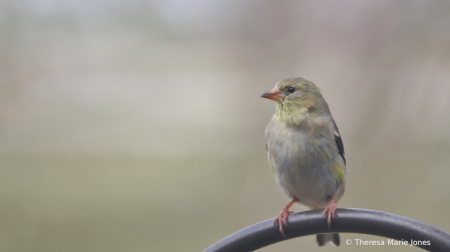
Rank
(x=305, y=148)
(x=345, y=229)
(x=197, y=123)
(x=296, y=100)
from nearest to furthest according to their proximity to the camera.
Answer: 1. (x=345, y=229)
2. (x=305, y=148)
3. (x=296, y=100)
4. (x=197, y=123)

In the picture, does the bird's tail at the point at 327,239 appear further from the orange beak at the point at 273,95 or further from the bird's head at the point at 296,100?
the orange beak at the point at 273,95

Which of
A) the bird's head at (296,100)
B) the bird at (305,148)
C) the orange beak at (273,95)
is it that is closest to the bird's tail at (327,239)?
the bird at (305,148)

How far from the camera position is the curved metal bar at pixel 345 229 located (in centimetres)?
113

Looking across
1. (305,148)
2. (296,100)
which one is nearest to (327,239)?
(305,148)

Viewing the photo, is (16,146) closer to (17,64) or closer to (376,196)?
(17,64)

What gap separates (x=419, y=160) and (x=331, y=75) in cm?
103

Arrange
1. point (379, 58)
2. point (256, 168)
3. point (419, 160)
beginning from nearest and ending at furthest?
point (379, 58)
point (419, 160)
point (256, 168)

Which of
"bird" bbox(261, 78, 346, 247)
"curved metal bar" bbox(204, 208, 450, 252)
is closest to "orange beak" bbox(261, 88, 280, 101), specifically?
"bird" bbox(261, 78, 346, 247)

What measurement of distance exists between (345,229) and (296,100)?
78 cm

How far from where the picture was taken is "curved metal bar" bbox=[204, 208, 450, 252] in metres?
1.13

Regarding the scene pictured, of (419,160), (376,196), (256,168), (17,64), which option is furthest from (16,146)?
(419,160)

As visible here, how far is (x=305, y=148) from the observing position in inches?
68.7

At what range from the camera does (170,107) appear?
3.72 meters

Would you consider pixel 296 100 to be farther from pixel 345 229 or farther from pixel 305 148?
pixel 345 229
